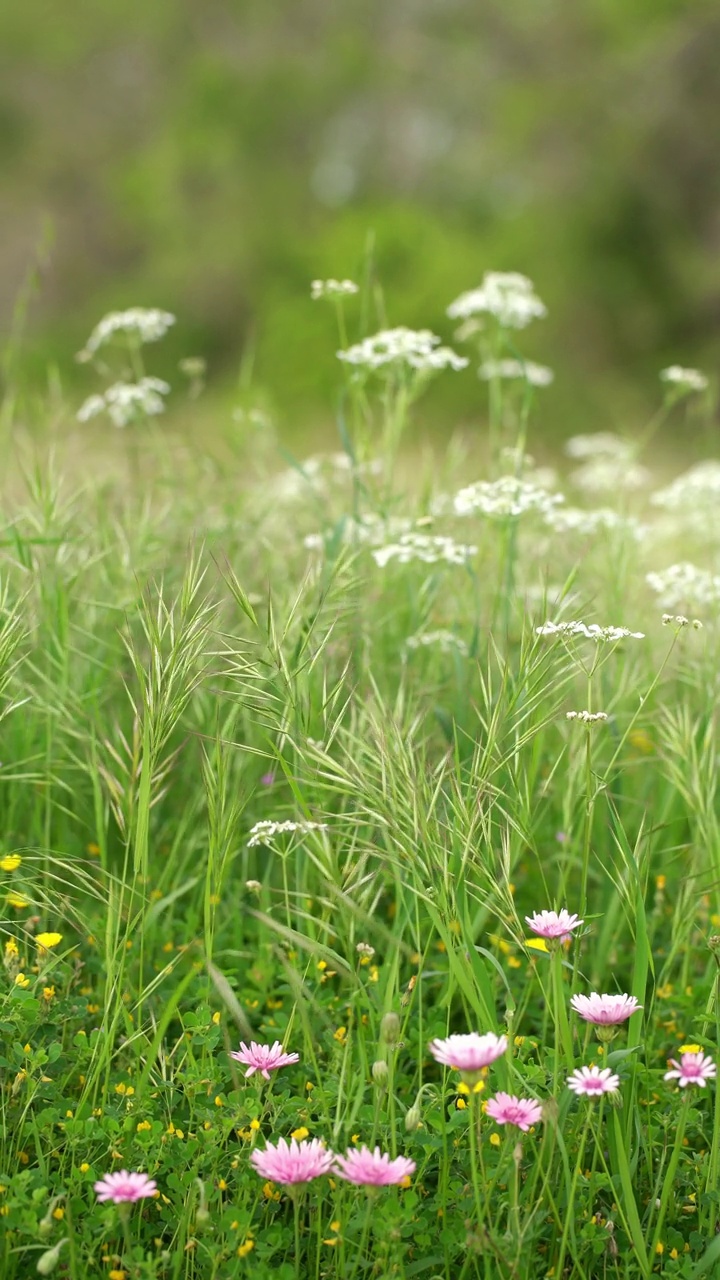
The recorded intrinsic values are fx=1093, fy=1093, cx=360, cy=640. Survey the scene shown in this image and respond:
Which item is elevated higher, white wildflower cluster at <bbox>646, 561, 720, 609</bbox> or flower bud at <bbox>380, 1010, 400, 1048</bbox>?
white wildflower cluster at <bbox>646, 561, 720, 609</bbox>

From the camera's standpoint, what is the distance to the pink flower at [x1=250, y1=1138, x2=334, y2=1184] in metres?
1.08

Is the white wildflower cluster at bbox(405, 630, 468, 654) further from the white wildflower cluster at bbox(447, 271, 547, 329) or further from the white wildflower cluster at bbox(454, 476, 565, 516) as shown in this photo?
the white wildflower cluster at bbox(447, 271, 547, 329)

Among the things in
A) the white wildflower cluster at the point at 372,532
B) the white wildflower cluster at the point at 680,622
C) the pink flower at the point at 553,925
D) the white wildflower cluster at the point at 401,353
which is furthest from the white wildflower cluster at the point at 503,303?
the pink flower at the point at 553,925

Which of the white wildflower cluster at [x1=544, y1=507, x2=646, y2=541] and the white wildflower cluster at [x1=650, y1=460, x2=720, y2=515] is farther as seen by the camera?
the white wildflower cluster at [x1=650, y1=460, x2=720, y2=515]

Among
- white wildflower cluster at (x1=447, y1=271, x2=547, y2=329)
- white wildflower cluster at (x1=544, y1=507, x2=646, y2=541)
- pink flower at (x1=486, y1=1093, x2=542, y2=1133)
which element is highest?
white wildflower cluster at (x1=447, y1=271, x2=547, y2=329)

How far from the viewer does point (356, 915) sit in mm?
1208

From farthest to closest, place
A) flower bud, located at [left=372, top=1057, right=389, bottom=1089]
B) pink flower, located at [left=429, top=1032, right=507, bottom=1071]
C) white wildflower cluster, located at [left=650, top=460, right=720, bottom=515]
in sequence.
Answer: white wildflower cluster, located at [left=650, top=460, right=720, bottom=515]
flower bud, located at [left=372, top=1057, right=389, bottom=1089]
pink flower, located at [left=429, top=1032, right=507, bottom=1071]

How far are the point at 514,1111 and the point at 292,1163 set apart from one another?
24cm

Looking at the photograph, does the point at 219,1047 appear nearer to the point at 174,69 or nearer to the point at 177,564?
the point at 177,564

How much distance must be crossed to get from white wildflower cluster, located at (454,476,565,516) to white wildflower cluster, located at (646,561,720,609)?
32 cm

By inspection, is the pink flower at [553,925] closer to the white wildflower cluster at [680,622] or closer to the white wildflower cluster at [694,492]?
the white wildflower cluster at [680,622]

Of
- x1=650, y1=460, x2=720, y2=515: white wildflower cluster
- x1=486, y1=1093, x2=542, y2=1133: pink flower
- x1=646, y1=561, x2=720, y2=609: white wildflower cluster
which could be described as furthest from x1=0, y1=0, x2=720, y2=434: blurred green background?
x1=486, y1=1093, x2=542, y2=1133: pink flower

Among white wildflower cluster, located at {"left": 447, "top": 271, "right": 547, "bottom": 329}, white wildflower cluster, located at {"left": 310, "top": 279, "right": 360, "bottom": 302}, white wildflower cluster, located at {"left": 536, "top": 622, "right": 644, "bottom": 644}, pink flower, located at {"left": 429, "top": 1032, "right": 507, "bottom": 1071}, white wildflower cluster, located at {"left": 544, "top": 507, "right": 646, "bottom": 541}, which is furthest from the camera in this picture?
white wildflower cluster, located at {"left": 447, "top": 271, "right": 547, "bottom": 329}

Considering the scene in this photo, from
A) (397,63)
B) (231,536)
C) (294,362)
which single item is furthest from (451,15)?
(231,536)
